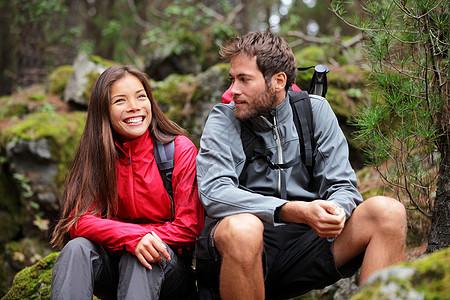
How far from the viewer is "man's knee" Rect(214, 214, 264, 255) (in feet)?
8.08

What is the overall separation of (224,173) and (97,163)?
3.08 ft

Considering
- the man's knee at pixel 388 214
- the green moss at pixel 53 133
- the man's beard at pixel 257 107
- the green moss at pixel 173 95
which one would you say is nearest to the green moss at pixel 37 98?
the green moss at pixel 53 133

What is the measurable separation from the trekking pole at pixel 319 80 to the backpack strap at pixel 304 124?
27 cm

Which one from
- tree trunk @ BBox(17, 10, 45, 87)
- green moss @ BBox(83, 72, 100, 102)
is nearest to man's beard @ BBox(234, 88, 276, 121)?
green moss @ BBox(83, 72, 100, 102)

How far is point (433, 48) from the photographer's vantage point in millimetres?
2838

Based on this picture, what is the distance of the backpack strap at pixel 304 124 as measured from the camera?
2.98 m

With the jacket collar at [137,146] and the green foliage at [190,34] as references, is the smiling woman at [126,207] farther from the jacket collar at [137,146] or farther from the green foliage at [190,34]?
the green foliage at [190,34]

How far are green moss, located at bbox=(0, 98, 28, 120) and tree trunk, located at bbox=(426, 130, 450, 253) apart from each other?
6271 millimetres

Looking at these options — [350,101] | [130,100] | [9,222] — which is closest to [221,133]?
[130,100]

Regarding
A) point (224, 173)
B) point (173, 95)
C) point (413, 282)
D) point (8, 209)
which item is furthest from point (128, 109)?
point (8, 209)

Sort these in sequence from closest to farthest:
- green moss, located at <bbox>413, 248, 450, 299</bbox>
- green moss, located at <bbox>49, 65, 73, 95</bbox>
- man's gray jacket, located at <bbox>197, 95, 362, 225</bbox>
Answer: green moss, located at <bbox>413, 248, 450, 299</bbox>, man's gray jacket, located at <bbox>197, 95, 362, 225</bbox>, green moss, located at <bbox>49, 65, 73, 95</bbox>

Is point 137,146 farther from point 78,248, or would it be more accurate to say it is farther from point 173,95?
point 173,95

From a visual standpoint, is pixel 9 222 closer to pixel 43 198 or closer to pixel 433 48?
pixel 43 198

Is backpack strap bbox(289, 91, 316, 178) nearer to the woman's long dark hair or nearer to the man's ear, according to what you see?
the man's ear
